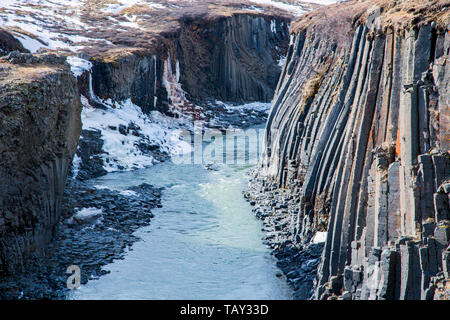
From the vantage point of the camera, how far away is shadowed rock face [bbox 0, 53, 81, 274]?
1553 cm

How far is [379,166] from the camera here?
1282 cm

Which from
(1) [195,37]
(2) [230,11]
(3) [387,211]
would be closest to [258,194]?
(3) [387,211]

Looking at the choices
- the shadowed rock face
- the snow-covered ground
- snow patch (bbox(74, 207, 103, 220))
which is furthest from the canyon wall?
the shadowed rock face

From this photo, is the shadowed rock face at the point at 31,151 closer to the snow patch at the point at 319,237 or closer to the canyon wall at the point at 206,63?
the snow patch at the point at 319,237

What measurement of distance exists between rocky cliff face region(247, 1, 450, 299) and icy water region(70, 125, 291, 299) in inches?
53.5

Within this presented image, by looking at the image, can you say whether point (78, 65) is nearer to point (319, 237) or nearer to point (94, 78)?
point (94, 78)

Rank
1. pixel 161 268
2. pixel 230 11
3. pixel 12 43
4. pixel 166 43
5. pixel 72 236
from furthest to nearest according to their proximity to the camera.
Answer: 1. pixel 230 11
2. pixel 166 43
3. pixel 12 43
4. pixel 72 236
5. pixel 161 268

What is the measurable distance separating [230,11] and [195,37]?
7574mm

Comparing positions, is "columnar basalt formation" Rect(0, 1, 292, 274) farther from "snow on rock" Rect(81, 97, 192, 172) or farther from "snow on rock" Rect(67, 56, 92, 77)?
"snow on rock" Rect(81, 97, 192, 172)

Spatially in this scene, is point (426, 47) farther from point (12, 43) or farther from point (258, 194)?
point (12, 43)

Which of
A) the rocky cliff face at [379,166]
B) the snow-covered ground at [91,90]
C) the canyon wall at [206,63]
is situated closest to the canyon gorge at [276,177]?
the rocky cliff face at [379,166]

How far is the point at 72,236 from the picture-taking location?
63.0ft

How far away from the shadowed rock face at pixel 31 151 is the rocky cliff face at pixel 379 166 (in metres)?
9.21

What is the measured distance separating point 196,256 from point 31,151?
7.30m
